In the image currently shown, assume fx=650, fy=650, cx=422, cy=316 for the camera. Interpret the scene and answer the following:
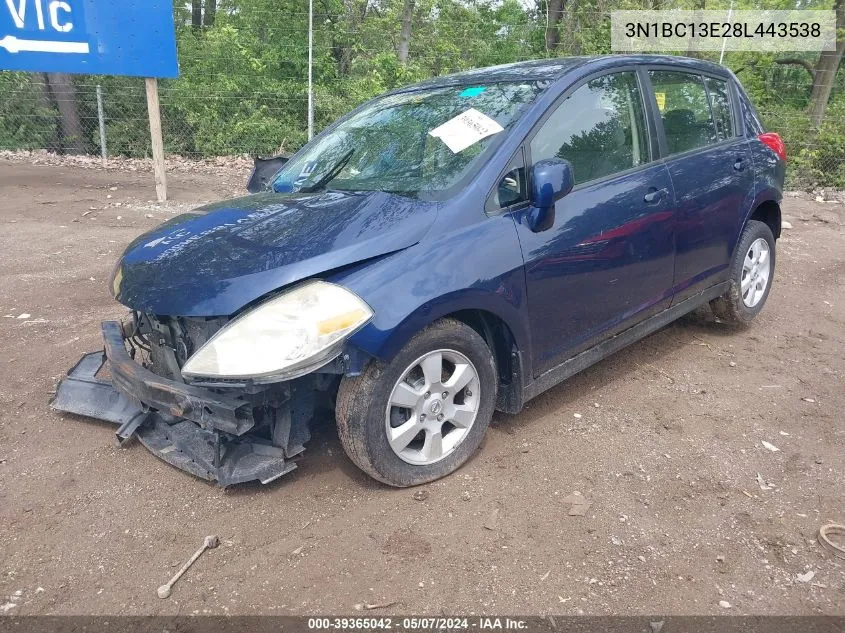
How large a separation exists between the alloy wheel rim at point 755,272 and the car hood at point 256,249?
294 cm

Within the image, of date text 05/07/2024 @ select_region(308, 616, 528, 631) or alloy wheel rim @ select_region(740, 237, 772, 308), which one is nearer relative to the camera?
date text 05/07/2024 @ select_region(308, 616, 528, 631)

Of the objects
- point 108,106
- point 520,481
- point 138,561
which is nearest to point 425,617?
point 520,481

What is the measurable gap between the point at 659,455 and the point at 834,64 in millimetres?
15195

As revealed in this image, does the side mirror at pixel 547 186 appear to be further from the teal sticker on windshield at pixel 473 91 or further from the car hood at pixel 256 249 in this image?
the teal sticker on windshield at pixel 473 91

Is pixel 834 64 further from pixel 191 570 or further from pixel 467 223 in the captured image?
pixel 191 570

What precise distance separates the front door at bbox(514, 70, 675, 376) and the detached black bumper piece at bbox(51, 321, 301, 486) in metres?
1.37

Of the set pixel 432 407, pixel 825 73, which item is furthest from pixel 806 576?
pixel 825 73

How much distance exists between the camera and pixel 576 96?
134 inches

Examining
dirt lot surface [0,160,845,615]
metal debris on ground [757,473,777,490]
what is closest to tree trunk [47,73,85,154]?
dirt lot surface [0,160,845,615]

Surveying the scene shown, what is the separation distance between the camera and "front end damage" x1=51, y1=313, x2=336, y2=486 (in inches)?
102

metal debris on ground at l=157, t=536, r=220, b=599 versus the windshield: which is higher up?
the windshield

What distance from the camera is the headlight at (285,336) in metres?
2.47

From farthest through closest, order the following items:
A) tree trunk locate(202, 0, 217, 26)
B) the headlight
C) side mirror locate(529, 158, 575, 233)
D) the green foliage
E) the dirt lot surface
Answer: tree trunk locate(202, 0, 217, 26), the green foliage, side mirror locate(529, 158, 575, 233), the headlight, the dirt lot surface

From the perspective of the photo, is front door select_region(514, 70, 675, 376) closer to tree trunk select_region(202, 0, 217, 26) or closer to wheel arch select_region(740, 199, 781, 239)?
wheel arch select_region(740, 199, 781, 239)
